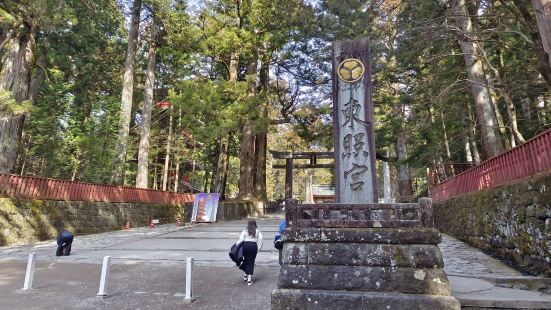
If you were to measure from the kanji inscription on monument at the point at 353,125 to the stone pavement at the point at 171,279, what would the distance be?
1965 mm

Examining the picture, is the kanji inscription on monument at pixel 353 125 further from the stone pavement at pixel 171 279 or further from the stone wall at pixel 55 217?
the stone wall at pixel 55 217

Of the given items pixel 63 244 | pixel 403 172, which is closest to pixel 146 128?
pixel 63 244

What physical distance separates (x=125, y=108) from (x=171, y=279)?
44.5 feet

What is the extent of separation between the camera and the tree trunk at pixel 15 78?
11898mm

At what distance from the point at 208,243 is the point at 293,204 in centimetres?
697

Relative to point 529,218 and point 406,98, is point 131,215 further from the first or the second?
point 529,218

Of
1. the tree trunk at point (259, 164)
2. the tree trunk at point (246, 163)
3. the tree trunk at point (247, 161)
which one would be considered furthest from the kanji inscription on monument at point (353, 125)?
the tree trunk at point (259, 164)

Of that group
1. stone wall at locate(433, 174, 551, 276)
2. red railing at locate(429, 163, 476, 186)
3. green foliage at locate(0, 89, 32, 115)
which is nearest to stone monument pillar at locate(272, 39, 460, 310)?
stone wall at locate(433, 174, 551, 276)

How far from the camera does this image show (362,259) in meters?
4.18

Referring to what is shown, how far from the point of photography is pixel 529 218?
5926 mm

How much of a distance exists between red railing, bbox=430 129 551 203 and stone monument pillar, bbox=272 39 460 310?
8.41 feet

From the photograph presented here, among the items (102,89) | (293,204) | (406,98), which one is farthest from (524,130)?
(102,89)

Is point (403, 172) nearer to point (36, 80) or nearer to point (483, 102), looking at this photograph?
point (483, 102)

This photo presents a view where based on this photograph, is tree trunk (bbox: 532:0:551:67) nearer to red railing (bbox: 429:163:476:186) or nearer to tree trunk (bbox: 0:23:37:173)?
red railing (bbox: 429:163:476:186)
